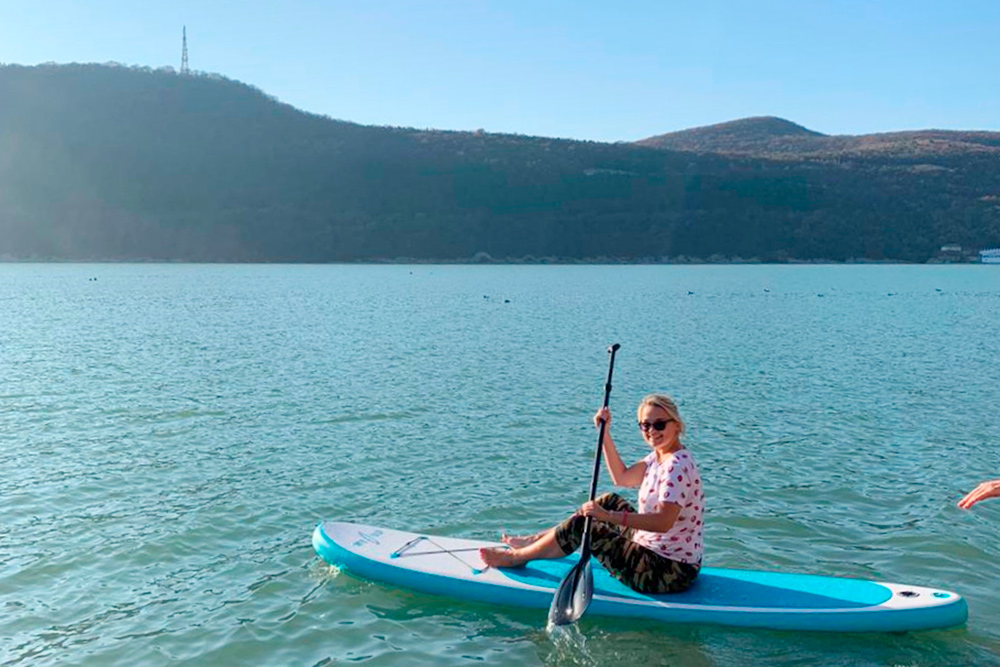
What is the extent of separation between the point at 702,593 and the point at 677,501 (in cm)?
106

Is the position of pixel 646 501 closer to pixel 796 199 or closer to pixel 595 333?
pixel 595 333

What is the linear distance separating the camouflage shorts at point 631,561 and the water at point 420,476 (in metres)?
0.36

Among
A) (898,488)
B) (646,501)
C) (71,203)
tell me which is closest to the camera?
(646,501)

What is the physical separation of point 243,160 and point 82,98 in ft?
85.9

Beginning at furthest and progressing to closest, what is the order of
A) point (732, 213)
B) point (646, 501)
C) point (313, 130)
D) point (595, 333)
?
point (313, 130) → point (732, 213) → point (595, 333) → point (646, 501)

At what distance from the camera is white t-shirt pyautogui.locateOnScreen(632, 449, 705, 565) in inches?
290

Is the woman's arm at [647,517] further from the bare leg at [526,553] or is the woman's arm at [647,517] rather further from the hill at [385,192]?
the hill at [385,192]

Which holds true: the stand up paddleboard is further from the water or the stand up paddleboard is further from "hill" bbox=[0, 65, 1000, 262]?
"hill" bbox=[0, 65, 1000, 262]

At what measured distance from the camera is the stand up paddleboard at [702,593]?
7805mm

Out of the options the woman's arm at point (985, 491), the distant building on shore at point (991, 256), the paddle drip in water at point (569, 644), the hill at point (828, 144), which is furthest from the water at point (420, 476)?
the hill at point (828, 144)

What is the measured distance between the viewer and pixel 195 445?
15.2 metres

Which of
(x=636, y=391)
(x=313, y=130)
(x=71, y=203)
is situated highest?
(x=313, y=130)

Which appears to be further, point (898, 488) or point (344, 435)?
point (344, 435)

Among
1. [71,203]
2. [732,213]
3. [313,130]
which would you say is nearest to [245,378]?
[71,203]
